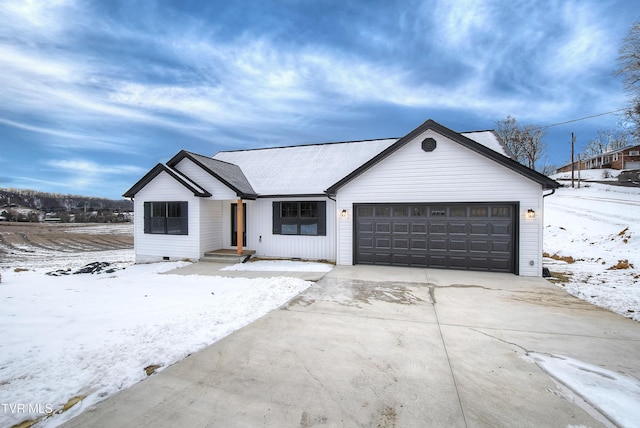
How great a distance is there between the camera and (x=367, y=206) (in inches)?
416

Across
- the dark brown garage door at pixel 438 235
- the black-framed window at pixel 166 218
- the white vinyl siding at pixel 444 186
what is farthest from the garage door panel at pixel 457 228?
the black-framed window at pixel 166 218

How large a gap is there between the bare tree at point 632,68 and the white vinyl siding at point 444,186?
1296 centimetres

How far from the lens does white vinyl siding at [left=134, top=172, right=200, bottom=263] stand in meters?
11.8

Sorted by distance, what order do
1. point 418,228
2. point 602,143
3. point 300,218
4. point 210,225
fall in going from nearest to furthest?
point 418,228 → point 300,218 → point 210,225 → point 602,143

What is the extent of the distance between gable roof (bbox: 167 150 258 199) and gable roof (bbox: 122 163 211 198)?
0.76 meters

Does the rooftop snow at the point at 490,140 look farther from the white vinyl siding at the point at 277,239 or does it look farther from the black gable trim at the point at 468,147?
the white vinyl siding at the point at 277,239

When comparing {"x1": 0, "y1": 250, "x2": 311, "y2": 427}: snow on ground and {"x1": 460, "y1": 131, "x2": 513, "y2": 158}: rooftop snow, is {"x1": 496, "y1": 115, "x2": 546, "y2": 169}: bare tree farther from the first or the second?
{"x1": 0, "y1": 250, "x2": 311, "y2": 427}: snow on ground

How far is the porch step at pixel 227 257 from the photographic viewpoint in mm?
11538

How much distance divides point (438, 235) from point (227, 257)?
8.36m

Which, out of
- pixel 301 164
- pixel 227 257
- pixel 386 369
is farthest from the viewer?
pixel 301 164

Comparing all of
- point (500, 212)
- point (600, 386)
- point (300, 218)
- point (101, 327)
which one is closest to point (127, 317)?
point (101, 327)

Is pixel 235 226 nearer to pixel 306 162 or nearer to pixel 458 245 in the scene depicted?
pixel 306 162

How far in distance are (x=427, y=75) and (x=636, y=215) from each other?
1883cm

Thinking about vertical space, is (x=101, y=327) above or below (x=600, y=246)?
below
